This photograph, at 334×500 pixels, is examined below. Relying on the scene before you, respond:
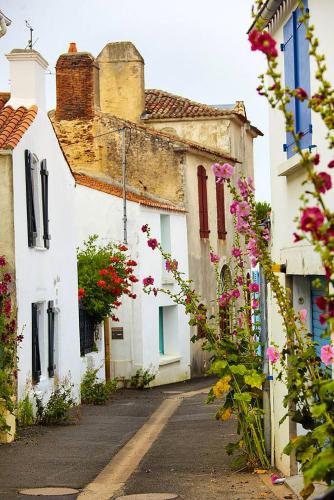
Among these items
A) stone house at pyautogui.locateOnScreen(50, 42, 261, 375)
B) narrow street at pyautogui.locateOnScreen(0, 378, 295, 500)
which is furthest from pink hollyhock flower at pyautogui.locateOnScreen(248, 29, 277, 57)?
stone house at pyautogui.locateOnScreen(50, 42, 261, 375)

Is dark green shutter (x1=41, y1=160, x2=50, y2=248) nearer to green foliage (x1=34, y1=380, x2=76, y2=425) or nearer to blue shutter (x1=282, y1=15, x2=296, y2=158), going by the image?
green foliage (x1=34, y1=380, x2=76, y2=425)

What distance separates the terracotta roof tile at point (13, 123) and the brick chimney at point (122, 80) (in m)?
19.5

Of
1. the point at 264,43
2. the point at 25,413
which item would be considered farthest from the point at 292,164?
the point at 25,413

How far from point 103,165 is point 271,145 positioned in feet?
82.0

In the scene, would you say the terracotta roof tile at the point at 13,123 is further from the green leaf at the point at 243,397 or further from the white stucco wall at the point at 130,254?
the white stucco wall at the point at 130,254

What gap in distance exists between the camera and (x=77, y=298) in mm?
25828

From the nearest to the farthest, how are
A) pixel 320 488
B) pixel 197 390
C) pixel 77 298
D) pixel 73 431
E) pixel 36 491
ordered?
pixel 320 488 → pixel 36 491 → pixel 73 431 → pixel 77 298 → pixel 197 390

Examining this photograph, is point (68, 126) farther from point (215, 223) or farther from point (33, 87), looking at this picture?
point (33, 87)

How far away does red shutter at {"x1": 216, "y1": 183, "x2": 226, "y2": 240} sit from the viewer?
4144 cm

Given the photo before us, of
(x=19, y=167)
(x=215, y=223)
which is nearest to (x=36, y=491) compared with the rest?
(x=19, y=167)

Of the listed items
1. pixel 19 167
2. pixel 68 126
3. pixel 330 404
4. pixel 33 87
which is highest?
pixel 68 126

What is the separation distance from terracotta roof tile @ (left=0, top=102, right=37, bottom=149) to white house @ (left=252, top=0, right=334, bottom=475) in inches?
288

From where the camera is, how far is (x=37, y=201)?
21.6m

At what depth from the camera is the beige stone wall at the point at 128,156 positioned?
37438 millimetres
